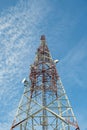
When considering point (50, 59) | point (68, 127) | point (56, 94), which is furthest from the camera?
point (50, 59)

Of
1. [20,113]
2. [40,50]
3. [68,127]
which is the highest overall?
[40,50]

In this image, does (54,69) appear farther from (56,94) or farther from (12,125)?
(12,125)

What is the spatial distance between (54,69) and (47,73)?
4.34 feet

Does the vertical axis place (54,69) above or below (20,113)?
above

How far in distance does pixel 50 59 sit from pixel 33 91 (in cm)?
646

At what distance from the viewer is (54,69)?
2240 inches

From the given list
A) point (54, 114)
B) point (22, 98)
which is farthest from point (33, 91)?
point (54, 114)

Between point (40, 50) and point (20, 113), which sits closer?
point (20, 113)

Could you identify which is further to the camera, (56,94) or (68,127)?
(56,94)

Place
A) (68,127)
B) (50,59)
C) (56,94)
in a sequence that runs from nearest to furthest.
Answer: (68,127)
(56,94)
(50,59)

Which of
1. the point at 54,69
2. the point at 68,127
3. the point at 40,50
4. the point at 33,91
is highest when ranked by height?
the point at 40,50

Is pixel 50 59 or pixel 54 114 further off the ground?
pixel 50 59

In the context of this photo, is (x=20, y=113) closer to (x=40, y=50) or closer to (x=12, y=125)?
(x=12, y=125)

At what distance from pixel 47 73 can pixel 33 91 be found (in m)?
3.65
